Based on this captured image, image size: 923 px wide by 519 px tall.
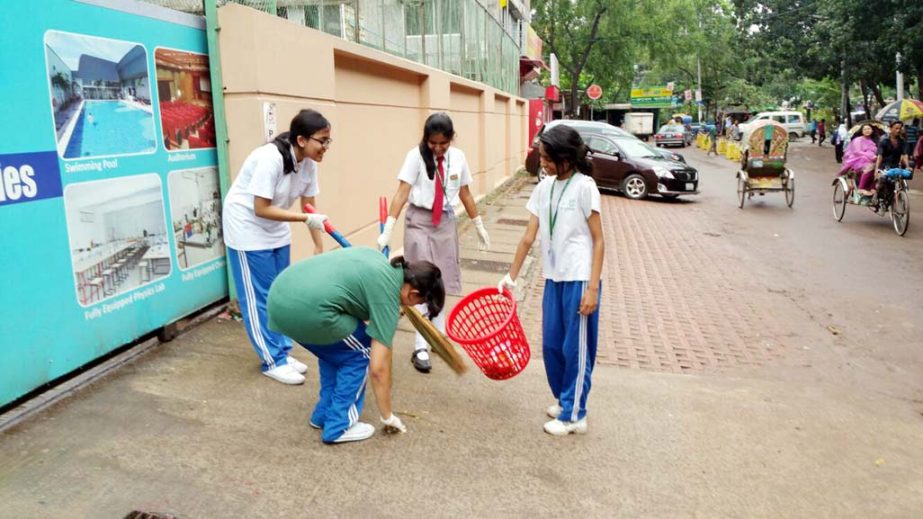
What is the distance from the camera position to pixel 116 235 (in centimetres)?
383

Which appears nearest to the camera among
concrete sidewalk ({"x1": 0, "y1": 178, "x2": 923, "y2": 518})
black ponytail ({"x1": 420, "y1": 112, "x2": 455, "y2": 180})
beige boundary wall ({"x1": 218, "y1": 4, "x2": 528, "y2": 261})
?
concrete sidewalk ({"x1": 0, "y1": 178, "x2": 923, "y2": 518})

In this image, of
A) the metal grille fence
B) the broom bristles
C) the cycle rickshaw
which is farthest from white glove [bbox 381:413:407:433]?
the cycle rickshaw

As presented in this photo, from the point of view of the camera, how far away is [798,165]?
82.1 ft

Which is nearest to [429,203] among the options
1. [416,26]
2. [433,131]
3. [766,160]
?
[433,131]

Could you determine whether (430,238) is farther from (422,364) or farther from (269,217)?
(269,217)

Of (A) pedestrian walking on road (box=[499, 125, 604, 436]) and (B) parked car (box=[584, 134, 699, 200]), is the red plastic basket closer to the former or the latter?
(A) pedestrian walking on road (box=[499, 125, 604, 436])

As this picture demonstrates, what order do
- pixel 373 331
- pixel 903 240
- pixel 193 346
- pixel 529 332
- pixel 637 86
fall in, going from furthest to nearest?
pixel 637 86 → pixel 903 240 → pixel 529 332 → pixel 193 346 → pixel 373 331

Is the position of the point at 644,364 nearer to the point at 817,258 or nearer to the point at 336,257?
the point at 336,257

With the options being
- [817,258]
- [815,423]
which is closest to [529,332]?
[815,423]

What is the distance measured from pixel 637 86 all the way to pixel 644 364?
68172mm

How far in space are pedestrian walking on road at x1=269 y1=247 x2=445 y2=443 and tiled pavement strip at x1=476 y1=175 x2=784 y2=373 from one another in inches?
95.6

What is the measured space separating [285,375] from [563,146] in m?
2.11

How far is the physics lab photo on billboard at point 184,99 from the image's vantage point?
4238mm

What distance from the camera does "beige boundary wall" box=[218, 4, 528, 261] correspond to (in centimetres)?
460
